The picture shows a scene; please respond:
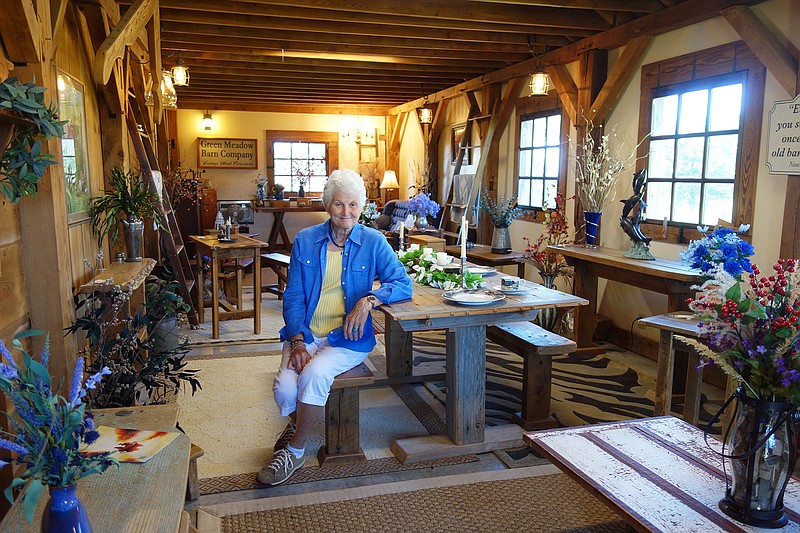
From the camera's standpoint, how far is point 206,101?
417 inches

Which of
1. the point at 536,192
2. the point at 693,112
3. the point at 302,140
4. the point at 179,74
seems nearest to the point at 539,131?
the point at 536,192

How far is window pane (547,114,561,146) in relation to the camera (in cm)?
615

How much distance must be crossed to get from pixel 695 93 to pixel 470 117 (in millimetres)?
3900

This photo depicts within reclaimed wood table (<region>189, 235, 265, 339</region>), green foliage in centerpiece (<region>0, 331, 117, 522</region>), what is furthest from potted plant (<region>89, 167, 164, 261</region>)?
green foliage in centerpiece (<region>0, 331, 117, 522</region>)

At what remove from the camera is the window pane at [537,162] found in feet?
21.2

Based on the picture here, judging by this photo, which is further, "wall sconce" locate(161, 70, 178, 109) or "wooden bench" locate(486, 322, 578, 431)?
"wall sconce" locate(161, 70, 178, 109)

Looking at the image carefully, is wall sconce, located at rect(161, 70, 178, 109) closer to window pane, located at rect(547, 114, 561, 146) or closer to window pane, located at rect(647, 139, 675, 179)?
window pane, located at rect(547, 114, 561, 146)

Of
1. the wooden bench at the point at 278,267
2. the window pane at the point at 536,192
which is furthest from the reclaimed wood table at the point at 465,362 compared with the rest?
the window pane at the point at 536,192

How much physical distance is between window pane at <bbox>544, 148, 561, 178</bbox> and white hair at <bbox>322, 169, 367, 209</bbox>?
142 inches

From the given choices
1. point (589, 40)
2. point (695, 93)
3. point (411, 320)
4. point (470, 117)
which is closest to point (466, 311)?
point (411, 320)

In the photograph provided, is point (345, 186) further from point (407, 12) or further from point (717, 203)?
point (717, 203)

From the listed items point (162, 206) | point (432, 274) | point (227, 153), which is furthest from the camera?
point (227, 153)

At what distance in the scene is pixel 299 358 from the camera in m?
2.84

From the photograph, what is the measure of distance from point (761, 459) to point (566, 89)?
188 inches
